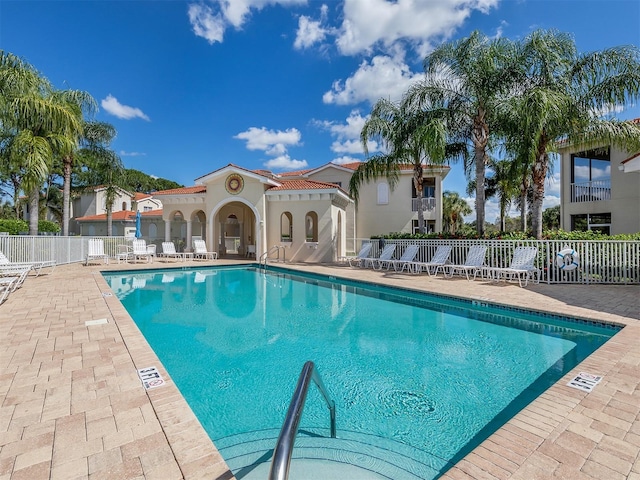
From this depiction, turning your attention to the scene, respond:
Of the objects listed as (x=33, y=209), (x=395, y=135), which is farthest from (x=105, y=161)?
(x=395, y=135)

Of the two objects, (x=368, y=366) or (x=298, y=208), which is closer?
(x=368, y=366)

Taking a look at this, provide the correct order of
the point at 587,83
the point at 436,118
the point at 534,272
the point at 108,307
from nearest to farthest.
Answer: the point at 108,307 < the point at 534,272 < the point at 587,83 < the point at 436,118

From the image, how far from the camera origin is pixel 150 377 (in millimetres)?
3936

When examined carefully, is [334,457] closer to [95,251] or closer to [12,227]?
Answer: [95,251]

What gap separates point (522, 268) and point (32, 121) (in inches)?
932

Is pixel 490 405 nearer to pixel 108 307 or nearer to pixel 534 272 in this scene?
pixel 108 307

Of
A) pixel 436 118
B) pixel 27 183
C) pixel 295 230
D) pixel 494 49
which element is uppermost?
pixel 494 49

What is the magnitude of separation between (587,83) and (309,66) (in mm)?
15603

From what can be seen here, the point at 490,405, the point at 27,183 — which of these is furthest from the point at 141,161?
the point at 490,405

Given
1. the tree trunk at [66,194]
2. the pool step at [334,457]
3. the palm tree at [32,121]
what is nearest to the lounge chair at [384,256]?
the pool step at [334,457]

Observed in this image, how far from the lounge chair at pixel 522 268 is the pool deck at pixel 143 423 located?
609cm

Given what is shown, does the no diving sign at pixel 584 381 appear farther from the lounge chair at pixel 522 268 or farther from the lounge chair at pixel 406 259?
the lounge chair at pixel 406 259

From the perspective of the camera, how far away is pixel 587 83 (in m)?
12.9

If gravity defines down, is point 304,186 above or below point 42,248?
above
